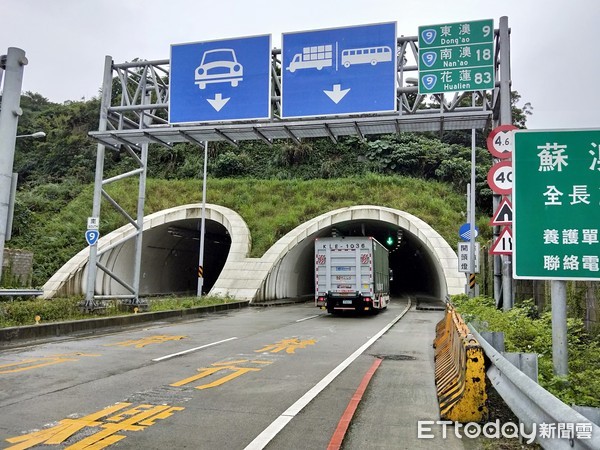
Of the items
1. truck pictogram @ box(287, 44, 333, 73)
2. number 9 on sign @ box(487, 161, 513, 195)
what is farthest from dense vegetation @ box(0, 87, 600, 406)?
truck pictogram @ box(287, 44, 333, 73)

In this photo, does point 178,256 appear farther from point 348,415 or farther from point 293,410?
point 348,415

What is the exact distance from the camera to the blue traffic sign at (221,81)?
42.8 ft

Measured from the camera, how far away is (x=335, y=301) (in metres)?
19.6

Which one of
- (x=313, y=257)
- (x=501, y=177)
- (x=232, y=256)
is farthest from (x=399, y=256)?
(x=501, y=177)

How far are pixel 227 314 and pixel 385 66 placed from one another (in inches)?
468

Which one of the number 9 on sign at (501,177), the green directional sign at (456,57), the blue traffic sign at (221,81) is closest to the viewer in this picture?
the number 9 on sign at (501,177)

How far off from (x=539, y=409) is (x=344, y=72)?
1025 centimetres

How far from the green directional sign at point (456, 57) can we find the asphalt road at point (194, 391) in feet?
21.0

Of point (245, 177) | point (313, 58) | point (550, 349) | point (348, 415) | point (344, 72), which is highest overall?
point (245, 177)

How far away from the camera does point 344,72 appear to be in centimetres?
1245

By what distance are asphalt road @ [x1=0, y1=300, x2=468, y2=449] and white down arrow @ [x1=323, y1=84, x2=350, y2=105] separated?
19.8 feet

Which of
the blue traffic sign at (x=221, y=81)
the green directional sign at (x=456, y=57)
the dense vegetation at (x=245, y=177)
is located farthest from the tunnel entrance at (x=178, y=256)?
the green directional sign at (x=456, y=57)

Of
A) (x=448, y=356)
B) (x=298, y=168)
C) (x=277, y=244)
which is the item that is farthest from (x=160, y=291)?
(x=448, y=356)
